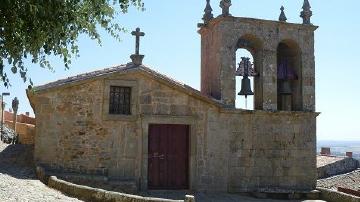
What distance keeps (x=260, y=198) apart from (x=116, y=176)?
197 inches

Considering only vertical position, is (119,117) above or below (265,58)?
below

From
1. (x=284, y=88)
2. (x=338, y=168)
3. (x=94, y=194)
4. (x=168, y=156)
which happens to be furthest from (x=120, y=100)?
(x=338, y=168)

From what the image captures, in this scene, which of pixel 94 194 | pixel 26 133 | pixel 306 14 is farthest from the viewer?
pixel 26 133

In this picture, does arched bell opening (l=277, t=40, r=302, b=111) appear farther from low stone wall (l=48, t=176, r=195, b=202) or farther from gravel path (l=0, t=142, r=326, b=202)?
low stone wall (l=48, t=176, r=195, b=202)

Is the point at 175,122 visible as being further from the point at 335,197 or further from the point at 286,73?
the point at 335,197

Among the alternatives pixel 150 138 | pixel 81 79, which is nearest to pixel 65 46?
pixel 81 79

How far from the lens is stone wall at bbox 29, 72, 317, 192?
1447 centimetres

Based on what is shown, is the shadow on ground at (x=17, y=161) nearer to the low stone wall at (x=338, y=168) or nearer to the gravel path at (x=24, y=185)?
the gravel path at (x=24, y=185)

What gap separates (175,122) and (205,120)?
112 cm

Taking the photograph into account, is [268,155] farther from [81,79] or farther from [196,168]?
[81,79]

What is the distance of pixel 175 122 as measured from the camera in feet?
50.6

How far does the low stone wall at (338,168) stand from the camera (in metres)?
25.4

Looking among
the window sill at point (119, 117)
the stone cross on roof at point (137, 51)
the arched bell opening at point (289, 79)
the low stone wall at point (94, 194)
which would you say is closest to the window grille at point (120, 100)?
the window sill at point (119, 117)

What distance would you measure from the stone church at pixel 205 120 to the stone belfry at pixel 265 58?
38mm
